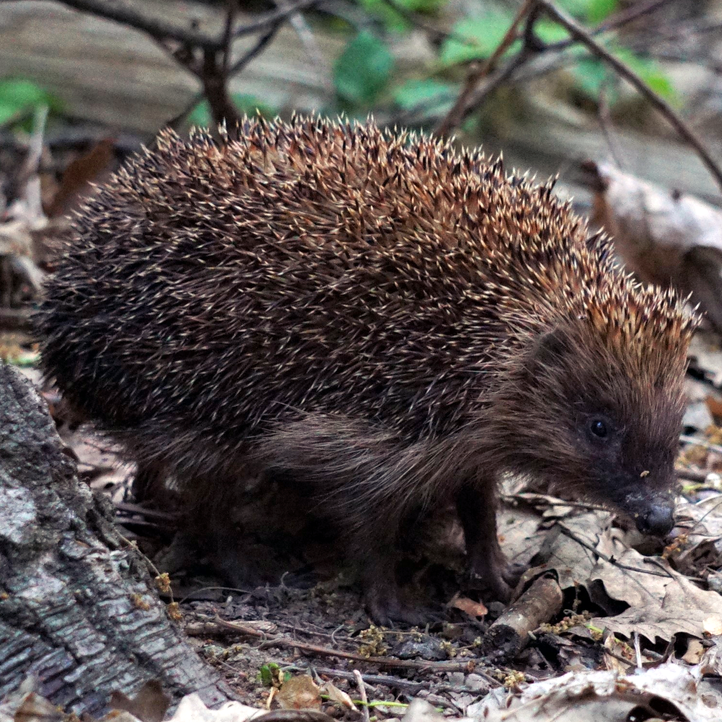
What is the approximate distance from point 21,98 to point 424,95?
480cm

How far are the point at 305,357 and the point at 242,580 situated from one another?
1.47 meters

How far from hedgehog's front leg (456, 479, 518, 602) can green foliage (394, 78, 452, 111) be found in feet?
20.9

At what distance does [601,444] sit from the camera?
5.39 metres

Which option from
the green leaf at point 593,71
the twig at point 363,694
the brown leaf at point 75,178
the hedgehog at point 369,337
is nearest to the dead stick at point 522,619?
the hedgehog at point 369,337

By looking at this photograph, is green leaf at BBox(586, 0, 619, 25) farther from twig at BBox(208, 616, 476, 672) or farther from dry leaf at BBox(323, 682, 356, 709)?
dry leaf at BBox(323, 682, 356, 709)

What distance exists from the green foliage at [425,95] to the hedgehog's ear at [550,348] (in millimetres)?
6398

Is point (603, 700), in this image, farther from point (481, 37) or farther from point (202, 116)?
point (202, 116)

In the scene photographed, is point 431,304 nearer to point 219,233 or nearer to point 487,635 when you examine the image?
point 219,233

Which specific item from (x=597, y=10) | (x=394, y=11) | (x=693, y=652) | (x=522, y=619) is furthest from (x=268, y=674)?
(x=597, y=10)

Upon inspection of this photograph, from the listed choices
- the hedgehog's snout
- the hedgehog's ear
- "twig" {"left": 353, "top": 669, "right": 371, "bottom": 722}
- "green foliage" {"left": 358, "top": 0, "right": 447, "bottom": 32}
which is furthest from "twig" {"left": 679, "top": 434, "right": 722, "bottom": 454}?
"green foliage" {"left": 358, "top": 0, "right": 447, "bottom": 32}

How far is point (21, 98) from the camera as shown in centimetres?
1151

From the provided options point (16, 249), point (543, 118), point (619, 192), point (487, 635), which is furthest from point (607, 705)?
point (543, 118)

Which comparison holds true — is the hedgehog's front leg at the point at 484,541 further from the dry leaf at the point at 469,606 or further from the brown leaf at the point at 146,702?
the brown leaf at the point at 146,702

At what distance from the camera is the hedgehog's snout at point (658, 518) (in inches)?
201
